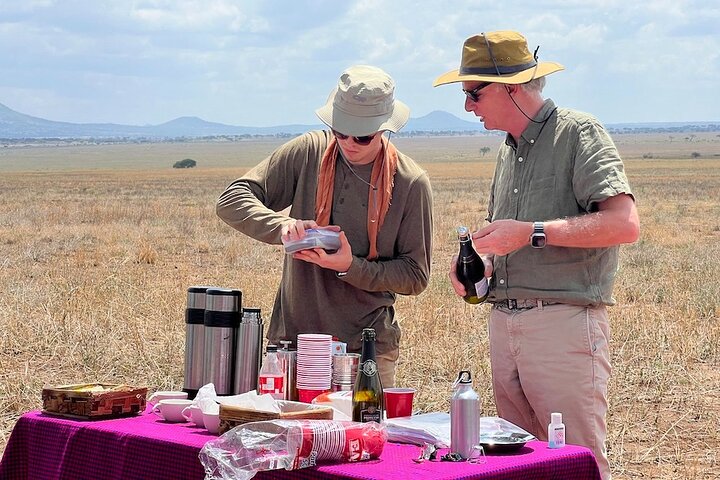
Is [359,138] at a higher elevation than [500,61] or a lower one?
lower

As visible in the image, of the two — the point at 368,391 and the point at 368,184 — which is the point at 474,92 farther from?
the point at 368,391

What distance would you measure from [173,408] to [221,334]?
37 cm

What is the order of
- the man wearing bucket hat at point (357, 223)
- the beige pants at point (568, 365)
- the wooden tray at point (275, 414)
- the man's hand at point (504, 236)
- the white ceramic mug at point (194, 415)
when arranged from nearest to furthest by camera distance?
the wooden tray at point (275, 414) → the white ceramic mug at point (194, 415) → the man's hand at point (504, 236) → the beige pants at point (568, 365) → the man wearing bucket hat at point (357, 223)

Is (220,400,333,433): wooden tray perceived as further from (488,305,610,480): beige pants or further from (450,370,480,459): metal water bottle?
(488,305,610,480): beige pants

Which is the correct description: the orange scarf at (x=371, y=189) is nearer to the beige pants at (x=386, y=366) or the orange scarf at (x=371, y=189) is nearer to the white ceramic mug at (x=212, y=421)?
the beige pants at (x=386, y=366)

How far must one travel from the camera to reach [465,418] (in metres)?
3.25

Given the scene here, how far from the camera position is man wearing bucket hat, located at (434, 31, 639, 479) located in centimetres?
388

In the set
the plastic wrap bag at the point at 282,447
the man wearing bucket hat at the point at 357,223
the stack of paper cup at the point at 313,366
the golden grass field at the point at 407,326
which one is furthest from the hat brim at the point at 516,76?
the golden grass field at the point at 407,326

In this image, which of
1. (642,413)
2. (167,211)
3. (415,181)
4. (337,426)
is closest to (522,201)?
(415,181)

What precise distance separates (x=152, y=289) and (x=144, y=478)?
8.95 meters

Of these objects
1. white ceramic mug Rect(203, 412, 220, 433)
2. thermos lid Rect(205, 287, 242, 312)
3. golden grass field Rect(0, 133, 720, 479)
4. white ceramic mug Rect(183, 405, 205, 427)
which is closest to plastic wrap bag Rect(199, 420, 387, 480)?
white ceramic mug Rect(203, 412, 220, 433)

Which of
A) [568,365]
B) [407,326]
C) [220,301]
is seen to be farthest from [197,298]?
[407,326]

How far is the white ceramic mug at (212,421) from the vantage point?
359 centimetres

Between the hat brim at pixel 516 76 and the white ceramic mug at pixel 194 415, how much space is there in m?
1.53
